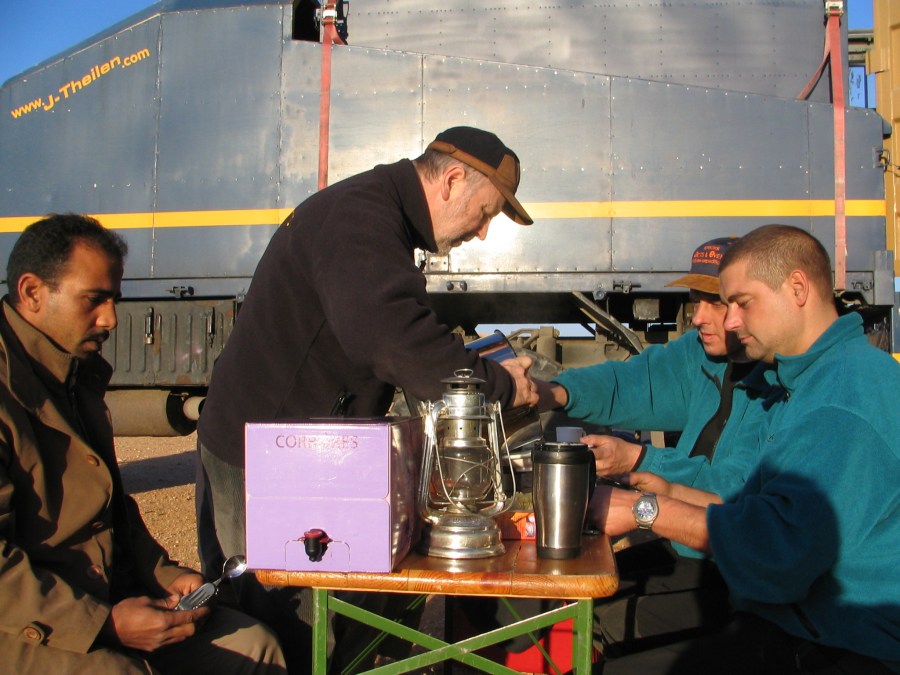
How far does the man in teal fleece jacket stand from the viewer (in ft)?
5.24

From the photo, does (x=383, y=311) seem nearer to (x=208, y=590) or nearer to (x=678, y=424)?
(x=208, y=590)

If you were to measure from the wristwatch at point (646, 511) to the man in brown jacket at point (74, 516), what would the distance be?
961mm

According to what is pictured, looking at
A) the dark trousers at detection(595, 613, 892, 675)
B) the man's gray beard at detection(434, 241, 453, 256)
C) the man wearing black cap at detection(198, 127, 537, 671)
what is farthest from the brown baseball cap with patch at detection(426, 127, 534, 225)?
the dark trousers at detection(595, 613, 892, 675)

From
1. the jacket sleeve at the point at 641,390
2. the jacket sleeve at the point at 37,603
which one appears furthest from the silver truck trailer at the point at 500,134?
the jacket sleeve at the point at 37,603

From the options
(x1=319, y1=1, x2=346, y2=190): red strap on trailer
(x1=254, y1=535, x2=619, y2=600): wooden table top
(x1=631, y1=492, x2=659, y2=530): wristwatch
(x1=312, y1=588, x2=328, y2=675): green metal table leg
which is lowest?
(x1=312, y1=588, x2=328, y2=675): green metal table leg

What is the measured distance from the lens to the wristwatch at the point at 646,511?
181 centimetres

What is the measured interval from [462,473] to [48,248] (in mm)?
1183

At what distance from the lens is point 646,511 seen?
5.96 ft

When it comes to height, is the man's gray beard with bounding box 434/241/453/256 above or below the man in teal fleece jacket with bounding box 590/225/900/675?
above

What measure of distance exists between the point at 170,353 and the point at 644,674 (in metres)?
4.43

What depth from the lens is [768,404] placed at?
2.28 m

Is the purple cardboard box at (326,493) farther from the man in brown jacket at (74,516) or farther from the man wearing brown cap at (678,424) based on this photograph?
the man wearing brown cap at (678,424)

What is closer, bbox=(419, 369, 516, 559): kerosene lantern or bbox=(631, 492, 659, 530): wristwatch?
bbox=(419, 369, 516, 559): kerosene lantern

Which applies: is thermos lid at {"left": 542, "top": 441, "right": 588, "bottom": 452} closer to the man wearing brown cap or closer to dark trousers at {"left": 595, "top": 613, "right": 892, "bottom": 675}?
the man wearing brown cap
